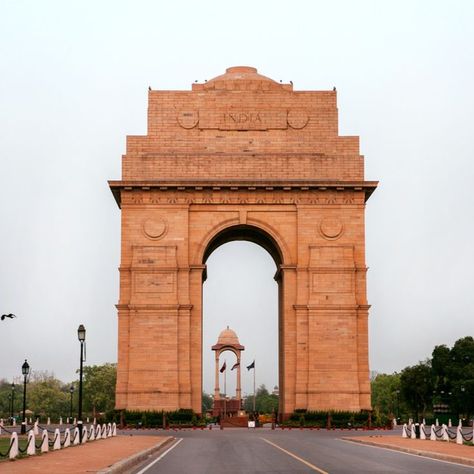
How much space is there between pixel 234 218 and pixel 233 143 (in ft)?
15.9

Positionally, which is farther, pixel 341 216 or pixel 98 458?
pixel 341 216

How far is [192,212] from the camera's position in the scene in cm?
5675

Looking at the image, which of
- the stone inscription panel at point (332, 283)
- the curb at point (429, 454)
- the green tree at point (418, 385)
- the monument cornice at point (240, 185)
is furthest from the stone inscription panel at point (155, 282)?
the green tree at point (418, 385)

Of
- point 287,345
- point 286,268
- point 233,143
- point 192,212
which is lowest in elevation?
point 287,345

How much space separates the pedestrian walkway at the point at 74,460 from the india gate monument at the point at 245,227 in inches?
929

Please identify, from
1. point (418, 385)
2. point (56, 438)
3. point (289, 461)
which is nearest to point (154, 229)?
point (56, 438)

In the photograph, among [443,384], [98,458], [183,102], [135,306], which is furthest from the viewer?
[443,384]

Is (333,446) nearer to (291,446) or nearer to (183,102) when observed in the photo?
(291,446)

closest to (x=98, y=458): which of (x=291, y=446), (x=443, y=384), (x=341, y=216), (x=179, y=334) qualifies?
(x=291, y=446)

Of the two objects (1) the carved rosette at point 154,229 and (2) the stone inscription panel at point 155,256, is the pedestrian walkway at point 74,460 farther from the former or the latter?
(1) the carved rosette at point 154,229

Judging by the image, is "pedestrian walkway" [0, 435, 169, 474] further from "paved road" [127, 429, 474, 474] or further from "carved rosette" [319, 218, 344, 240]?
"carved rosette" [319, 218, 344, 240]

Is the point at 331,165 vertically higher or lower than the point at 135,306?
higher

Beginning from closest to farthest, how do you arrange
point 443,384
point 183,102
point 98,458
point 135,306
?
point 98,458, point 135,306, point 183,102, point 443,384

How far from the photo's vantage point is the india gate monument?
5425 centimetres
